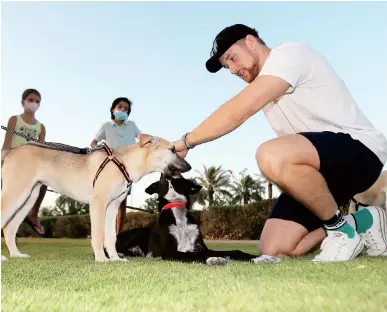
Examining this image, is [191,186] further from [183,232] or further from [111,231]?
[111,231]

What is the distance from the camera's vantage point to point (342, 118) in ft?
14.3

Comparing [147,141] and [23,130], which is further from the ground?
[23,130]

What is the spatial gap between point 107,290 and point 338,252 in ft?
7.84

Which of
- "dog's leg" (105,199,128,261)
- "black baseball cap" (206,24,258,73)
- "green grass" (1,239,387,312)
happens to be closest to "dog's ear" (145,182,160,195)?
"dog's leg" (105,199,128,261)

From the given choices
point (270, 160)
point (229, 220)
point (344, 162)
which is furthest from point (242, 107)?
point (229, 220)

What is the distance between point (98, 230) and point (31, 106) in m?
3.59

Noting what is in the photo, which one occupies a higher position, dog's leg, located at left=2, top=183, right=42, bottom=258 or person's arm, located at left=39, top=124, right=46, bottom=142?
person's arm, located at left=39, top=124, right=46, bottom=142

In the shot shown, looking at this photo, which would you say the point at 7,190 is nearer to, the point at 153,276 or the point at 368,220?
the point at 153,276

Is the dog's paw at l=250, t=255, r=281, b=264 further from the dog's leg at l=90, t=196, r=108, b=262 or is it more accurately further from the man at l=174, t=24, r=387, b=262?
the dog's leg at l=90, t=196, r=108, b=262

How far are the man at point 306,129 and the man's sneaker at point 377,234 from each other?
65 cm

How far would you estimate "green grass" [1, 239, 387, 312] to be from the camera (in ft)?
7.01

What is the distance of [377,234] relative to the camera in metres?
5.26

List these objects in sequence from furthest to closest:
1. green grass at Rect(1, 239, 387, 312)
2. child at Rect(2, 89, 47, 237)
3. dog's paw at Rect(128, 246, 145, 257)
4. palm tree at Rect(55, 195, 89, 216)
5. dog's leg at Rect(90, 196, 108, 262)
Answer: palm tree at Rect(55, 195, 89, 216) → child at Rect(2, 89, 47, 237) → dog's paw at Rect(128, 246, 145, 257) → dog's leg at Rect(90, 196, 108, 262) → green grass at Rect(1, 239, 387, 312)

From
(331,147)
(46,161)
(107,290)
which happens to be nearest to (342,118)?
(331,147)
